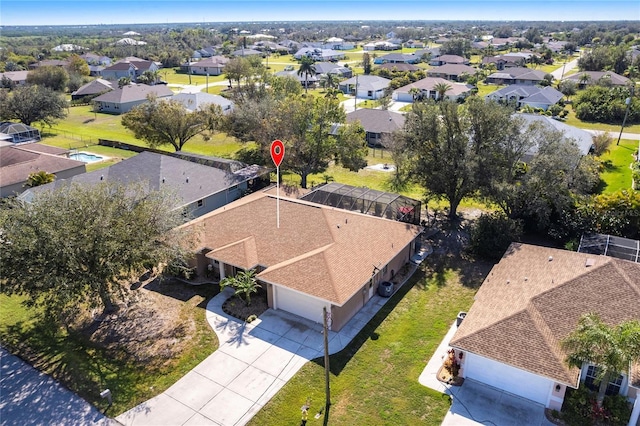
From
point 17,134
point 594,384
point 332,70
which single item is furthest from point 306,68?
point 594,384

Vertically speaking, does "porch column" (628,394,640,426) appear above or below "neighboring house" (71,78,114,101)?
below

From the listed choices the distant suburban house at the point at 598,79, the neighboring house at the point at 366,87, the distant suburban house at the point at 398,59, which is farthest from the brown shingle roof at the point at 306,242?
the distant suburban house at the point at 398,59

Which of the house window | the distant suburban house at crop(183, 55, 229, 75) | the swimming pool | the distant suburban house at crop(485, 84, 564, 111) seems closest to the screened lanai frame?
the house window

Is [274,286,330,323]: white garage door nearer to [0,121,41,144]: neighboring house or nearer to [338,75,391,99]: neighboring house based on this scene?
[0,121,41,144]: neighboring house

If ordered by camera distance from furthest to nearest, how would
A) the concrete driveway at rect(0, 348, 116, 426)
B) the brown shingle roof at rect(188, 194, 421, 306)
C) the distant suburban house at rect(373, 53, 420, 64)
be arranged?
the distant suburban house at rect(373, 53, 420, 64) < the brown shingle roof at rect(188, 194, 421, 306) < the concrete driveway at rect(0, 348, 116, 426)

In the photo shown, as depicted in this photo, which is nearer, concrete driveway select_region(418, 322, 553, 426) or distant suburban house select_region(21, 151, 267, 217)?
concrete driveway select_region(418, 322, 553, 426)

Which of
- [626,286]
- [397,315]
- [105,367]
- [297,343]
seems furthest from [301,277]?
[626,286]

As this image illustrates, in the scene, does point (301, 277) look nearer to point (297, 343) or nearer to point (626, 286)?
point (297, 343)
